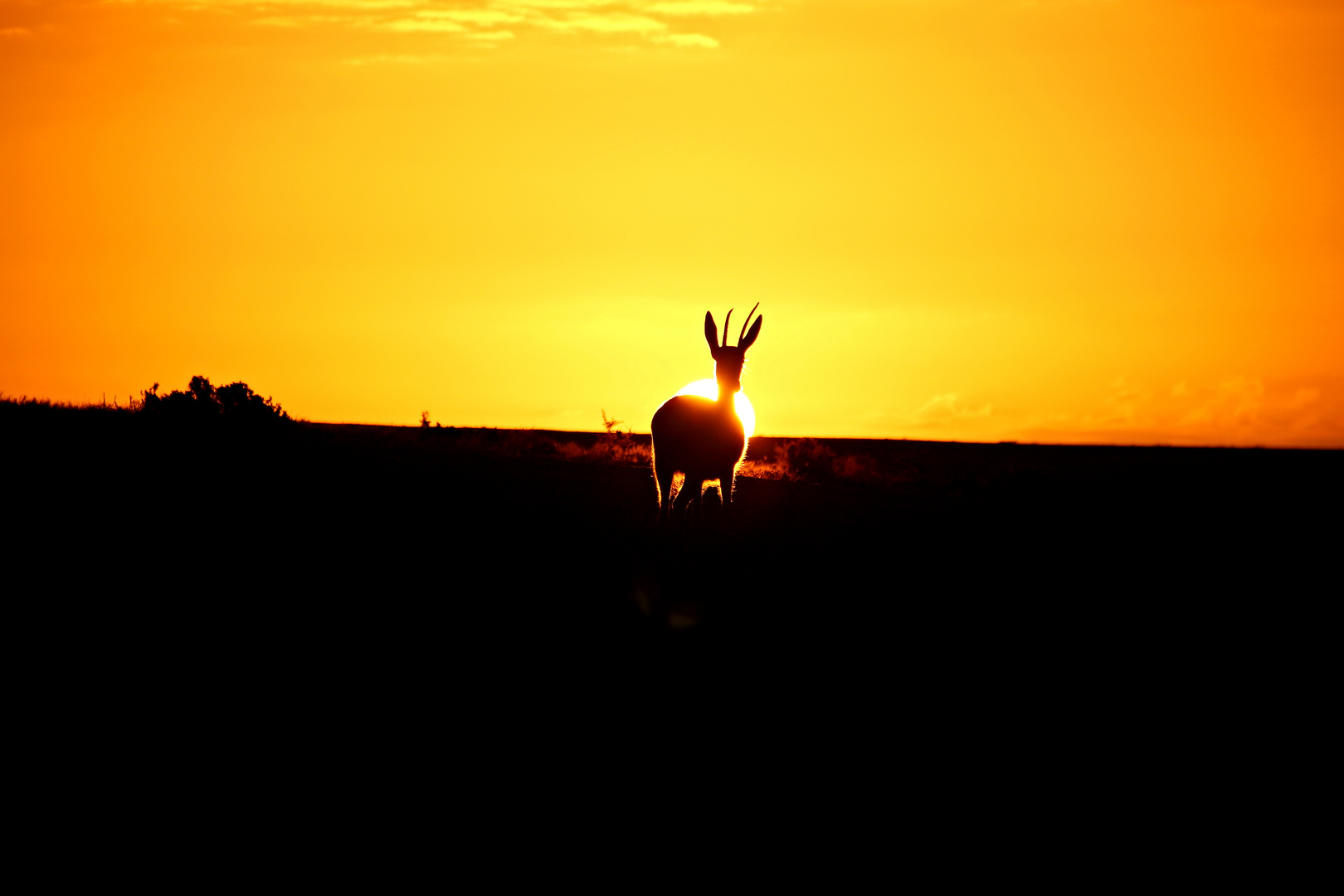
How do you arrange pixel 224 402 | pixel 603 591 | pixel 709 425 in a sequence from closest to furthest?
pixel 603 591, pixel 709 425, pixel 224 402

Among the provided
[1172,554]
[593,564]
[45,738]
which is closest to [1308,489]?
[1172,554]

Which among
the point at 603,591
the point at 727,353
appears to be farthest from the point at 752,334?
the point at 603,591

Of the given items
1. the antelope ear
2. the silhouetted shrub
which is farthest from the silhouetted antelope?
the silhouetted shrub

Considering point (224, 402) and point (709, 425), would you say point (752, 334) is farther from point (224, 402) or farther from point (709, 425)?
point (224, 402)

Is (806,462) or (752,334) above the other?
(752,334)

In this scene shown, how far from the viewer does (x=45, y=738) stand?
5258mm

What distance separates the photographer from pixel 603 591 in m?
8.98

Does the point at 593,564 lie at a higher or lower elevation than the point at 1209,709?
higher

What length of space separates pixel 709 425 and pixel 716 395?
47cm

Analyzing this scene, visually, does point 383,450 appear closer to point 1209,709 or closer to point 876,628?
point 876,628

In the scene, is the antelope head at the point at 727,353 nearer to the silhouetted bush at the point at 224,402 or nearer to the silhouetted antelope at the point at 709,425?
the silhouetted antelope at the point at 709,425

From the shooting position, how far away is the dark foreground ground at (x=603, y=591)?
669cm

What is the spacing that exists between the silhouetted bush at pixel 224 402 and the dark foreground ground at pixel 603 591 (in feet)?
38.4

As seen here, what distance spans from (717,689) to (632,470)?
18.2 meters
